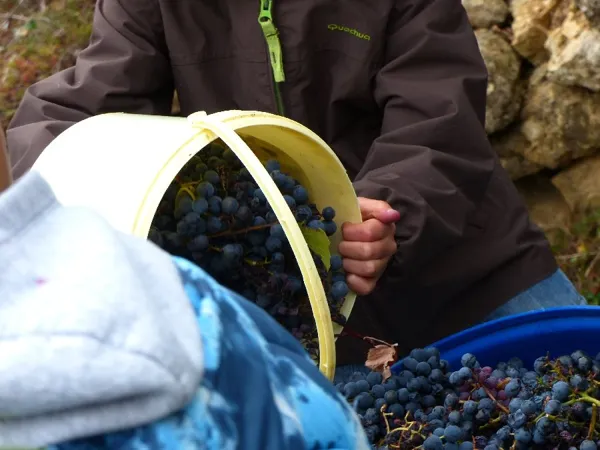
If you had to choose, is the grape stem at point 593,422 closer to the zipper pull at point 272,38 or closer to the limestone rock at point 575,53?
the zipper pull at point 272,38

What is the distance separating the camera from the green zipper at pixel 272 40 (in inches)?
42.6

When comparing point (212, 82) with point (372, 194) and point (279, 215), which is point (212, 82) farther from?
point (279, 215)

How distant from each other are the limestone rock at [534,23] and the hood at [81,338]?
1.64m

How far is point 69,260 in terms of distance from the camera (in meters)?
0.32

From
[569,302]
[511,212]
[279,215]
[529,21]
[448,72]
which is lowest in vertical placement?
[569,302]

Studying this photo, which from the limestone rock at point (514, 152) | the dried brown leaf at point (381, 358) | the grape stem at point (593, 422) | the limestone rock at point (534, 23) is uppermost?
the limestone rock at point (534, 23)

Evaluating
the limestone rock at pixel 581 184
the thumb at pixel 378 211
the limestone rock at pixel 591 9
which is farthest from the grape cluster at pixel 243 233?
the limestone rock at pixel 581 184

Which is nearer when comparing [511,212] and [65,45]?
[511,212]

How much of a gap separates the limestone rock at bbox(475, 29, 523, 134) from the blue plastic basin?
111 centimetres

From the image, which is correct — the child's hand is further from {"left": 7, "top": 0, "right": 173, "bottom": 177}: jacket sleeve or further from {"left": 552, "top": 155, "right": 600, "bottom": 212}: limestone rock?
{"left": 552, "top": 155, "right": 600, "bottom": 212}: limestone rock

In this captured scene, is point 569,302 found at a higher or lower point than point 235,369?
lower

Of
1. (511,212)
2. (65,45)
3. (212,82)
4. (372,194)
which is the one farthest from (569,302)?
(65,45)

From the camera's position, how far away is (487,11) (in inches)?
73.7

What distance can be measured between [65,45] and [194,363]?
2.38 metres
